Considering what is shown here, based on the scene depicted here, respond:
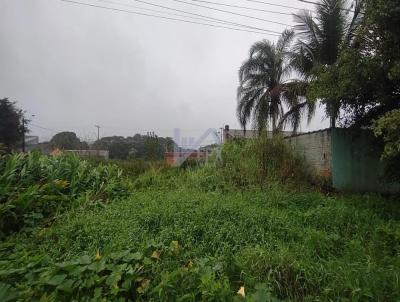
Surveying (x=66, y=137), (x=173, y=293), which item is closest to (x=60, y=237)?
(x=173, y=293)

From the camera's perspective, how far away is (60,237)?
4.55m

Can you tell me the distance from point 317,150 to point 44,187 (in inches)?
299

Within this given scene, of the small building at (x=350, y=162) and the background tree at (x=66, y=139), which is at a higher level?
the background tree at (x=66, y=139)

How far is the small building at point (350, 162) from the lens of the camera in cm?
948

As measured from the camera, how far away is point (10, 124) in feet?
89.0

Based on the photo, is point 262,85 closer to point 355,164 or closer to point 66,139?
point 355,164

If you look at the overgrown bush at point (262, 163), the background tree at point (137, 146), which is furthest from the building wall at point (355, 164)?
the background tree at point (137, 146)

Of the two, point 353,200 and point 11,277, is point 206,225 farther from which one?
point 353,200

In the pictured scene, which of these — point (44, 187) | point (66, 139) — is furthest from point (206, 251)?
point (66, 139)

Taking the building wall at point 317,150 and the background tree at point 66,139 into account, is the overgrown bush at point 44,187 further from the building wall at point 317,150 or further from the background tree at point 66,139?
the background tree at point 66,139

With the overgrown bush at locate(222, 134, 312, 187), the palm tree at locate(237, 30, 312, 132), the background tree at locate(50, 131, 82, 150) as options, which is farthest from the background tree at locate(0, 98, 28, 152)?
the overgrown bush at locate(222, 134, 312, 187)

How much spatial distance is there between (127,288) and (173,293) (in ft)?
1.40

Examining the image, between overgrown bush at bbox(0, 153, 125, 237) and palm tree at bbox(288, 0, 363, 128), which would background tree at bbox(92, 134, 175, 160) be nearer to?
overgrown bush at bbox(0, 153, 125, 237)

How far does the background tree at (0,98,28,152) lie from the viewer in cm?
2675
